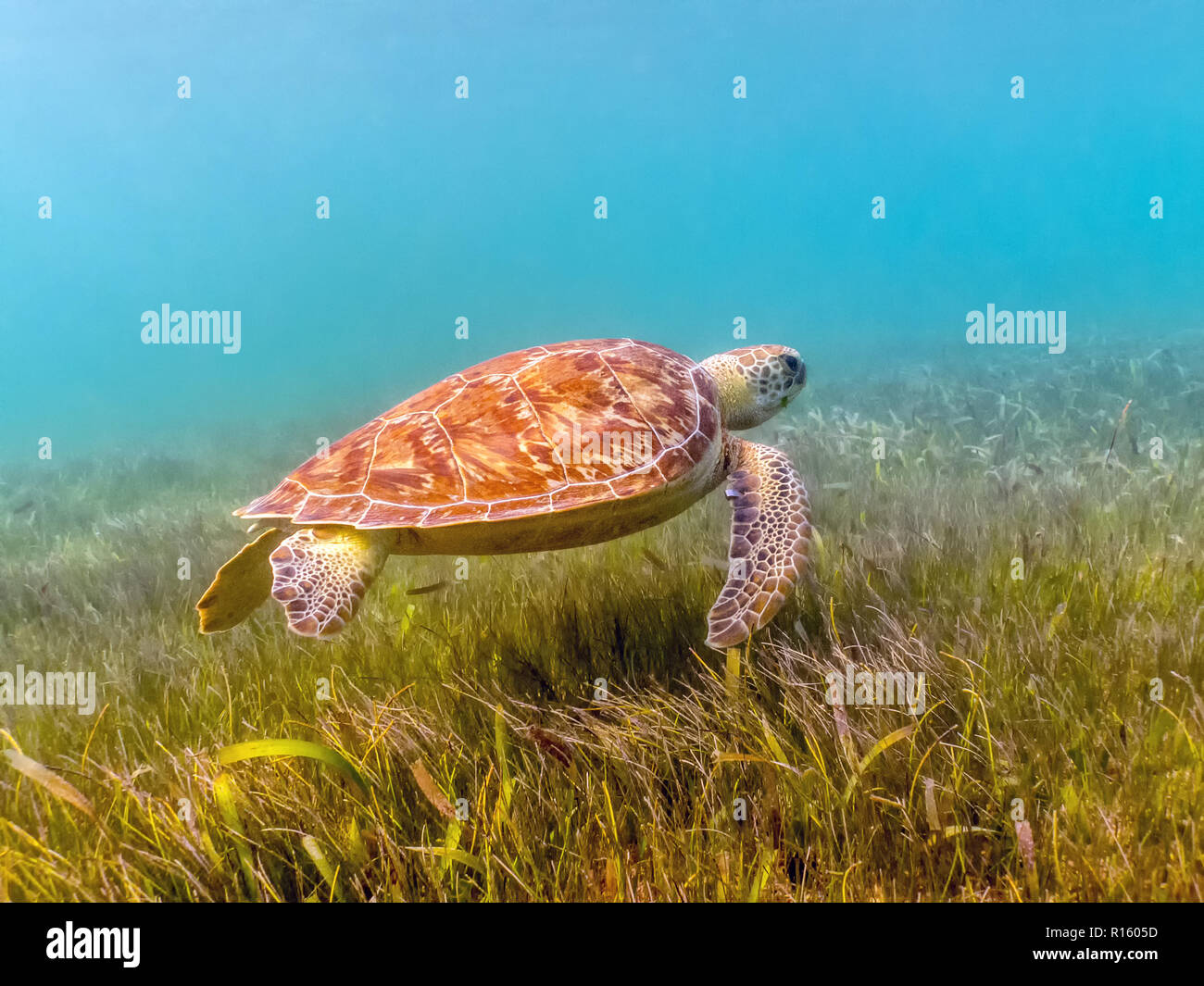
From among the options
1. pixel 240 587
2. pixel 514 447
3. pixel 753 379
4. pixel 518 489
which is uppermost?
pixel 753 379

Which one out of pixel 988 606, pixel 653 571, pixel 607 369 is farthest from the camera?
pixel 653 571

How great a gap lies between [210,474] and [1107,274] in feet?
242

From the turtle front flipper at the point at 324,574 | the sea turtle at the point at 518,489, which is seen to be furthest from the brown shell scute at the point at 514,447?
the turtle front flipper at the point at 324,574

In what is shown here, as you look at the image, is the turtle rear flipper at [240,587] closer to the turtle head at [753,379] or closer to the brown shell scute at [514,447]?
the brown shell scute at [514,447]

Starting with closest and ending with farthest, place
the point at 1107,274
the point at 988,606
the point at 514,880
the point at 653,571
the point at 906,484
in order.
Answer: the point at 514,880 < the point at 988,606 < the point at 653,571 < the point at 906,484 < the point at 1107,274

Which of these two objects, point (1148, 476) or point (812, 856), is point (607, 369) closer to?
point (812, 856)

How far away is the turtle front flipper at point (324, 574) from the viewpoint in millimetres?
2818

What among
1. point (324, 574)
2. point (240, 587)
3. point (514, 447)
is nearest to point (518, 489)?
point (514, 447)

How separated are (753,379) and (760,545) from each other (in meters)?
1.64

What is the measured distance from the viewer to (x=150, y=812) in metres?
1.98

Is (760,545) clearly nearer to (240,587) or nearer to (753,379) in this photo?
(753,379)

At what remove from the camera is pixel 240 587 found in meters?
3.06

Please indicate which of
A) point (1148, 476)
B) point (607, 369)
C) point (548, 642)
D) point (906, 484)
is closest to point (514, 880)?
point (548, 642)

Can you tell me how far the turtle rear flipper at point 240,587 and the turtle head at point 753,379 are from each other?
2.81 meters
